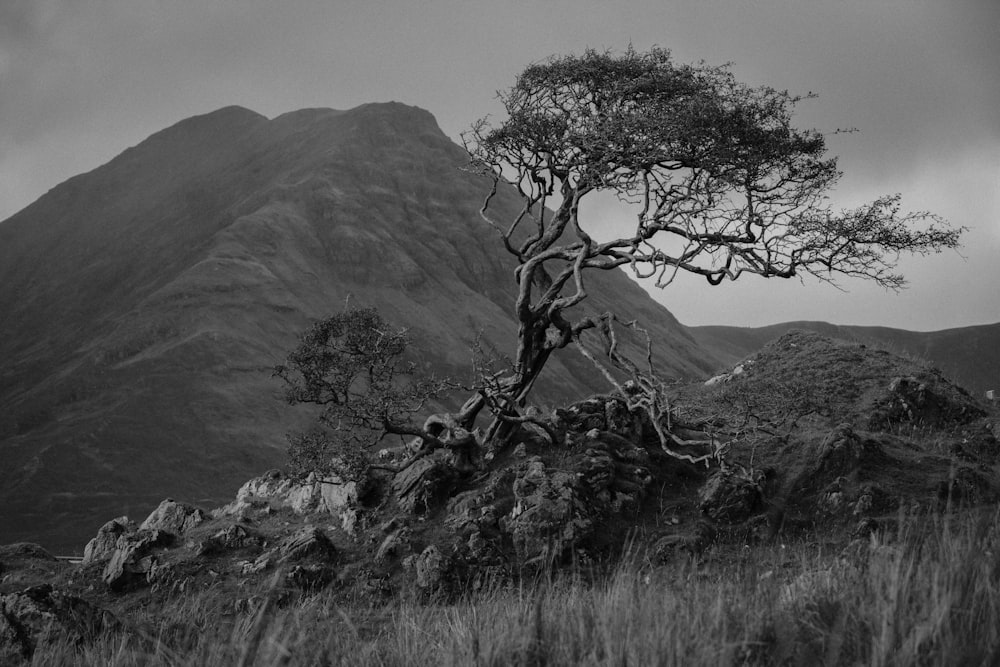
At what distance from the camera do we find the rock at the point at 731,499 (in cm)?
1370

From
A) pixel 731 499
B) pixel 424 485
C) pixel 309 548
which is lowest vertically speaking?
pixel 309 548

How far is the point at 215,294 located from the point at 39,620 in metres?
73.4

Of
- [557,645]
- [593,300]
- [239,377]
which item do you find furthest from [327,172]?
[557,645]

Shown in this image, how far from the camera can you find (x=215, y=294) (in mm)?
78625

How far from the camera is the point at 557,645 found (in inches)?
205

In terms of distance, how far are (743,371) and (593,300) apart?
82.4 meters

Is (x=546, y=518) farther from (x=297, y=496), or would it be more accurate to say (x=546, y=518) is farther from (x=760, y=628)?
(x=760, y=628)

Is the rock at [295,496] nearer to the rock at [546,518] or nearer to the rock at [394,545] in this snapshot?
the rock at [394,545]

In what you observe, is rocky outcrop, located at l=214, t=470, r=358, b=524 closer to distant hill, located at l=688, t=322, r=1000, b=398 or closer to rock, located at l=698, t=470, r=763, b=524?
rock, located at l=698, t=470, r=763, b=524

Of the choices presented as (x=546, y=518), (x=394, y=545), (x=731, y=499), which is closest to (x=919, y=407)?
(x=731, y=499)

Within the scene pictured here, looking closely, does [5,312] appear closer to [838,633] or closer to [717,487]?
[717,487]

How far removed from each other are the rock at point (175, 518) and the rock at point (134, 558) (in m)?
1.14

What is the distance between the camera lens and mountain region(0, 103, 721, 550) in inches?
2099

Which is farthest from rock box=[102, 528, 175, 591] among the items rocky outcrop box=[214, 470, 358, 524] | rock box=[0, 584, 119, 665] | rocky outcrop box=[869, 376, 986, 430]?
rocky outcrop box=[869, 376, 986, 430]
